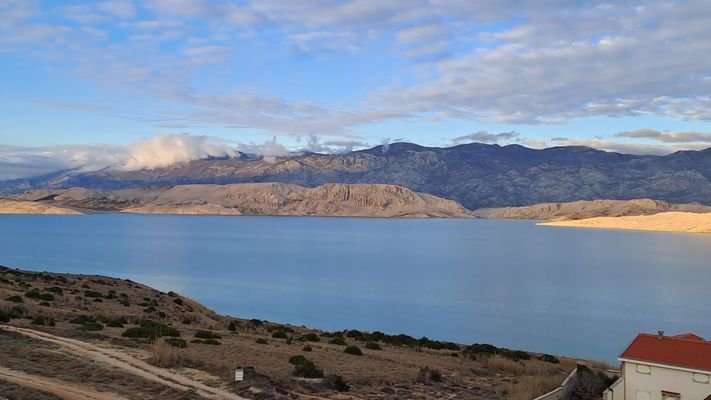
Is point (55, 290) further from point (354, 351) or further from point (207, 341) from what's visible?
point (354, 351)

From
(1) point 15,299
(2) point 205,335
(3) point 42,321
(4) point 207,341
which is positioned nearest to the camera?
(4) point 207,341

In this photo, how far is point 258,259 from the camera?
91.6m

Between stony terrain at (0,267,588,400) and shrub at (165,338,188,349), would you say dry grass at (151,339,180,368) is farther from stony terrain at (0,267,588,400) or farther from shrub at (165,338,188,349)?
shrub at (165,338,188,349)

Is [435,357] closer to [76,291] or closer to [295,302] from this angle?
[76,291]

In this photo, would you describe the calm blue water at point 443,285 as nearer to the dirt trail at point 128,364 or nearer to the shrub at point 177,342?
the shrub at point 177,342

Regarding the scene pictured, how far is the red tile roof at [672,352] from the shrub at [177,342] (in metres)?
12.7

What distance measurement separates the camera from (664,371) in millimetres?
15953

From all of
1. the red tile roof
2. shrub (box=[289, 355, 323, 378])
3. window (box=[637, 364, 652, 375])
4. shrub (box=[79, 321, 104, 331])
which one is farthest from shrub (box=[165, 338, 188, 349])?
window (box=[637, 364, 652, 375])

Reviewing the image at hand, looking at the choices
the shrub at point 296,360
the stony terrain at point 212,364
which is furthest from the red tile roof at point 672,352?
the shrub at point 296,360

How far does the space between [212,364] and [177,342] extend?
10.3 feet

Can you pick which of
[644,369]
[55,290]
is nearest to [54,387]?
[644,369]

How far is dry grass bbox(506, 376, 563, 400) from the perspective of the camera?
15.9 metres

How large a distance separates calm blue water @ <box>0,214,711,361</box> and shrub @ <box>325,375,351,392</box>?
24253 mm

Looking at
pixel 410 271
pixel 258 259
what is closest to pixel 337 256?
pixel 258 259
